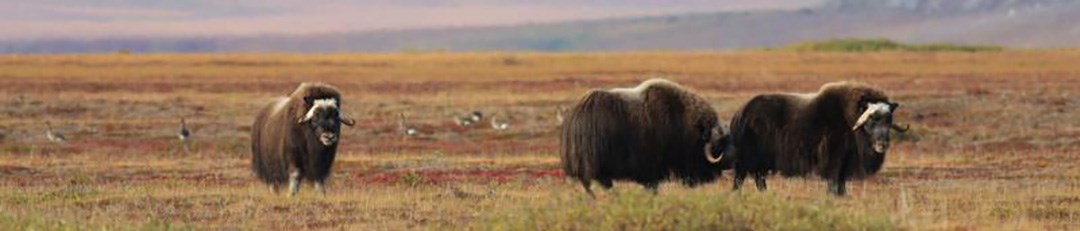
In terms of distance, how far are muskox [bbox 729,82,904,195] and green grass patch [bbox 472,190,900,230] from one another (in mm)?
6439

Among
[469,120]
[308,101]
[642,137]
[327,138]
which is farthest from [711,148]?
[469,120]

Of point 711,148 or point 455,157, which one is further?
point 455,157

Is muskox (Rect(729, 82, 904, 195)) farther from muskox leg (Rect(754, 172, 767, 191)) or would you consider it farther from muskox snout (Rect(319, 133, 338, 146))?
muskox snout (Rect(319, 133, 338, 146))

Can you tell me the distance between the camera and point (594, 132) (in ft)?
54.9

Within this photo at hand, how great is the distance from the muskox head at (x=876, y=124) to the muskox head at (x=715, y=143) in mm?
1884

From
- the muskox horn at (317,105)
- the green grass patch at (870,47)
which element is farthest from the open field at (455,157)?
the green grass patch at (870,47)

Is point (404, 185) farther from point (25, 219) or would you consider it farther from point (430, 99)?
point (430, 99)

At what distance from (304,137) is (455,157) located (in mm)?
12883

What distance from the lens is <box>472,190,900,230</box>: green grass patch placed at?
11.6 metres

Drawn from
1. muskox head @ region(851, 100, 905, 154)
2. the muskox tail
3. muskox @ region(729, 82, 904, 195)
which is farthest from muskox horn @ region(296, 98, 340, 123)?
muskox head @ region(851, 100, 905, 154)

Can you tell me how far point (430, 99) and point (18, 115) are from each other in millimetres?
15457

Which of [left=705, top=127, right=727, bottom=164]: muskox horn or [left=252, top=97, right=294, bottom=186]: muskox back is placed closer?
[left=705, top=127, right=727, bottom=164]: muskox horn

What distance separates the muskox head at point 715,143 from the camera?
16953 millimetres

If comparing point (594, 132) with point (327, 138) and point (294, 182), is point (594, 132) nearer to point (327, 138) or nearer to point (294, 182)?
point (327, 138)
